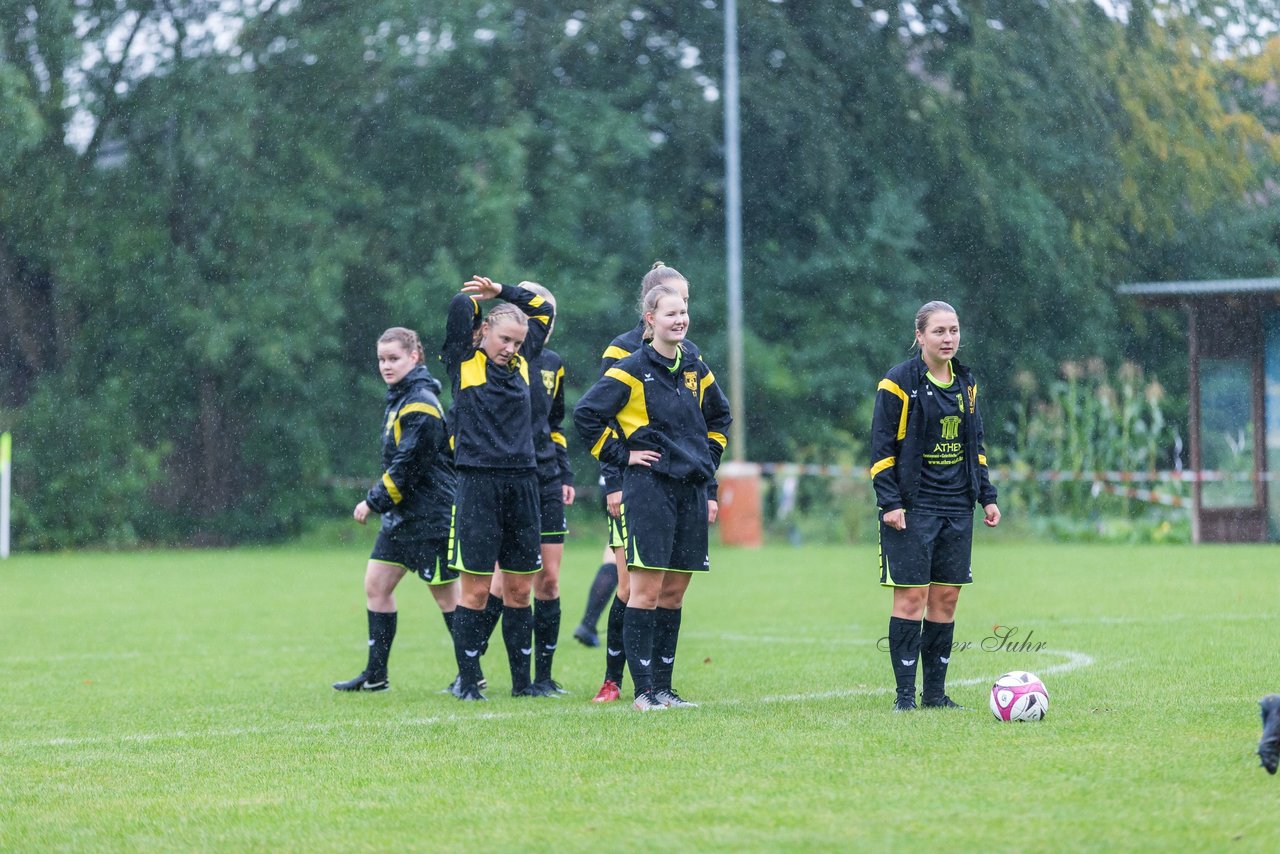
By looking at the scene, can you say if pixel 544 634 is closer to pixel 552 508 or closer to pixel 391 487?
pixel 552 508

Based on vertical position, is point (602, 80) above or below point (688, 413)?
above

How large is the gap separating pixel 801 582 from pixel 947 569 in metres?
8.70

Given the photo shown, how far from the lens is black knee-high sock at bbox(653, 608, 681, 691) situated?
7.36 metres

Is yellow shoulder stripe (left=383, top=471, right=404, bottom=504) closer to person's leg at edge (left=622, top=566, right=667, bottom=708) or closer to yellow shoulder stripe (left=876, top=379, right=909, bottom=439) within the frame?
person's leg at edge (left=622, top=566, right=667, bottom=708)

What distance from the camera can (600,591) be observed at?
10.3 m

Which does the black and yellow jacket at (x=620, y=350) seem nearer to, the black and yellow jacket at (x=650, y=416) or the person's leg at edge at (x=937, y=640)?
the black and yellow jacket at (x=650, y=416)

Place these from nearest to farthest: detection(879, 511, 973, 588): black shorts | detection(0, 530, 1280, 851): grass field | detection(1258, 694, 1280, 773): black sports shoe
A: detection(0, 530, 1280, 851): grass field
detection(1258, 694, 1280, 773): black sports shoe
detection(879, 511, 973, 588): black shorts

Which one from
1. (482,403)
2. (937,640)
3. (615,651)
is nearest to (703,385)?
(482,403)

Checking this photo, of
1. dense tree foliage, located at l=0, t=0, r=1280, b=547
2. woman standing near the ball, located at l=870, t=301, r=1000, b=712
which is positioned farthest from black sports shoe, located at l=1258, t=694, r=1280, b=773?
dense tree foliage, located at l=0, t=0, r=1280, b=547

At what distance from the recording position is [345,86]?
2803 cm

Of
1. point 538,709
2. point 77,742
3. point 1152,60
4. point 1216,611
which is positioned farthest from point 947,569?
point 1152,60

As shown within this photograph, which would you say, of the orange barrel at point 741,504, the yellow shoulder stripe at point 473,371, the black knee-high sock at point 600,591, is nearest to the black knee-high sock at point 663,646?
the yellow shoulder stripe at point 473,371

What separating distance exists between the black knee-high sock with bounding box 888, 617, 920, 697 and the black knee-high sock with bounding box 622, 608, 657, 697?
1.03 metres

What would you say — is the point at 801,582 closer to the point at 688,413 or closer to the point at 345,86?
the point at 688,413
